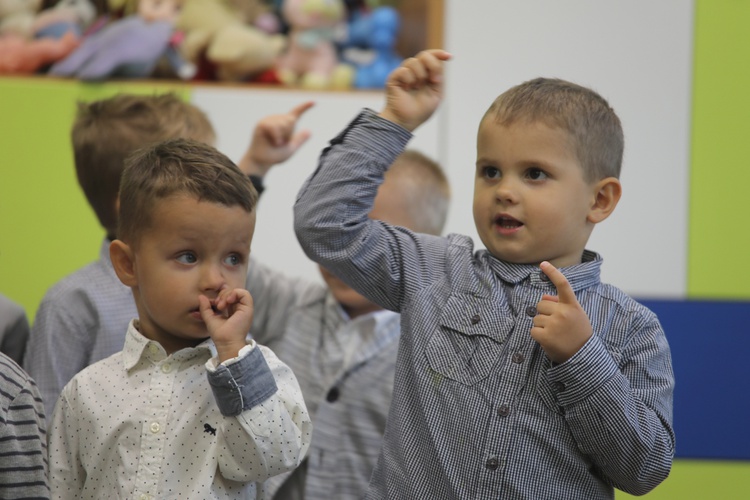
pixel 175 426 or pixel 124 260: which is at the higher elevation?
pixel 124 260

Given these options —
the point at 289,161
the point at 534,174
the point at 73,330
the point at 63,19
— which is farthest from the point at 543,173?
the point at 63,19

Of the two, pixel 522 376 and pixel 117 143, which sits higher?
pixel 117 143

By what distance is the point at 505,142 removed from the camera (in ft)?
3.57

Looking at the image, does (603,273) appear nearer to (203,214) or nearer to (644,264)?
(644,264)

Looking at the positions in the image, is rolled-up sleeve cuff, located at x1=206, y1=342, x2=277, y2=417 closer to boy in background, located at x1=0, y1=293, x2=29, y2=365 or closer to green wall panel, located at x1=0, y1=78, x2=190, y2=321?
boy in background, located at x1=0, y1=293, x2=29, y2=365

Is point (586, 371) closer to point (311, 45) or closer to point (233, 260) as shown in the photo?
point (233, 260)

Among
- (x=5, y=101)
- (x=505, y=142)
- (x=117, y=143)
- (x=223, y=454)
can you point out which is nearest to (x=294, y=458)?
(x=223, y=454)

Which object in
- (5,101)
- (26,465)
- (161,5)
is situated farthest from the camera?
(161,5)

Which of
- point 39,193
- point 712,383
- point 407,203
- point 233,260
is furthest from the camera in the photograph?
point 712,383

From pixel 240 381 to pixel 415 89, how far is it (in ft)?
1.43

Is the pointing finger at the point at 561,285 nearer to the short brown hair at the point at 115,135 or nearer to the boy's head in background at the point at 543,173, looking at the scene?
the boy's head in background at the point at 543,173

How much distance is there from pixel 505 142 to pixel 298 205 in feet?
0.83

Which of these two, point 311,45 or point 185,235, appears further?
point 311,45

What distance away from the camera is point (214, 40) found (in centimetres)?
231
